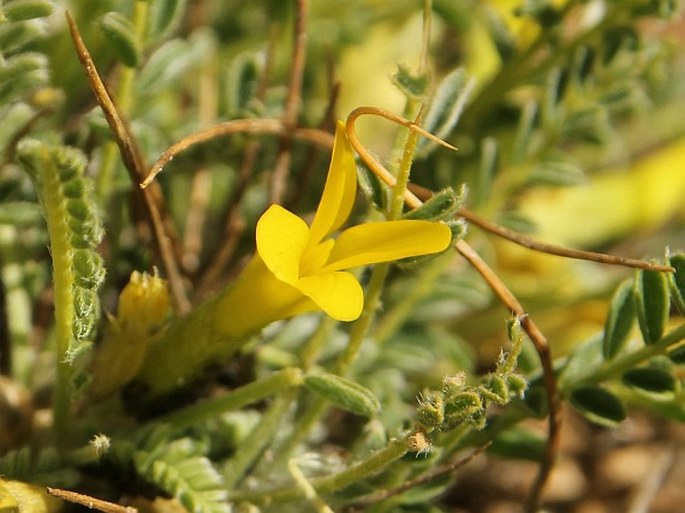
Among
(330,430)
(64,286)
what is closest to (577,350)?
(330,430)

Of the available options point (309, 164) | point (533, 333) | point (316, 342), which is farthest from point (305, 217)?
point (533, 333)

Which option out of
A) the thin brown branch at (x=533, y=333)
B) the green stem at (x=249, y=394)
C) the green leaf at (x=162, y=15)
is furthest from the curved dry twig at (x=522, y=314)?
the green leaf at (x=162, y=15)

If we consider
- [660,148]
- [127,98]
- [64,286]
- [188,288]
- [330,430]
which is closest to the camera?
[64,286]

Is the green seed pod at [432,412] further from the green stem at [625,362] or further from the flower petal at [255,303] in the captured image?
the green stem at [625,362]

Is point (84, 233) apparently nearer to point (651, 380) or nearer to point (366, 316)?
point (366, 316)

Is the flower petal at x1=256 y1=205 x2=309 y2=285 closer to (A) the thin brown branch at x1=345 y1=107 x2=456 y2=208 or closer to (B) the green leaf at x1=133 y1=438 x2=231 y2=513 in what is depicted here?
(A) the thin brown branch at x1=345 y1=107 x2=456 y2=208

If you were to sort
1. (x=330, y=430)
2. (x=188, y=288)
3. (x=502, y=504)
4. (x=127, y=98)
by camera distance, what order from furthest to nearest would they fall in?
(x=502, y=504) < (x=330, y=430) < (x=188, y=288) < (x=127, y=98)

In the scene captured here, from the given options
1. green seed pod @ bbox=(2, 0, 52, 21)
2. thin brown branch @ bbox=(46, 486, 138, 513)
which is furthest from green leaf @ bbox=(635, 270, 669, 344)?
green seed pod @ bbox=(2, 0, 52, 21)

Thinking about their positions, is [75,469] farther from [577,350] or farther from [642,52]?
[642,52]
